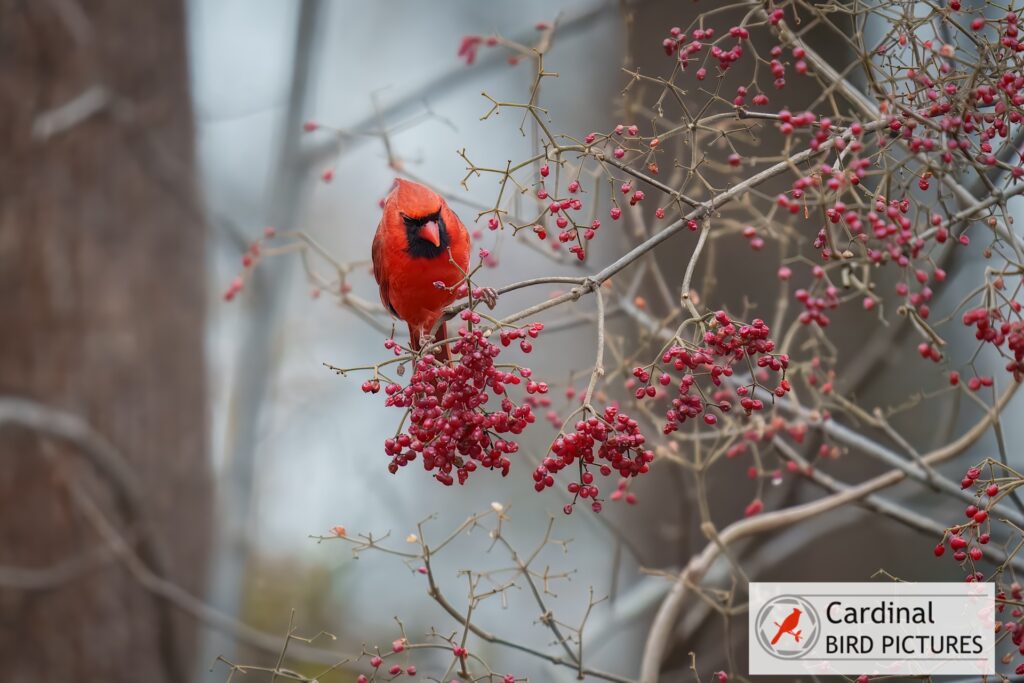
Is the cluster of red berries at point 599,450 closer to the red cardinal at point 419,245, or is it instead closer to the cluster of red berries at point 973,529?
the cluster of red berries at point 973,529

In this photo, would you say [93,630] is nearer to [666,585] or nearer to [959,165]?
[666,585]

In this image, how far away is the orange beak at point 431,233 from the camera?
1388 millimetres

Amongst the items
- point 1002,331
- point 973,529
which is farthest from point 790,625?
point 1002,331

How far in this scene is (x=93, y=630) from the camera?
3.07 metres

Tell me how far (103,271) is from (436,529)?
209cm

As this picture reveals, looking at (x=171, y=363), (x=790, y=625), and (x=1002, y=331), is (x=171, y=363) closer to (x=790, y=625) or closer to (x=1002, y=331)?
(x=790, y=625)

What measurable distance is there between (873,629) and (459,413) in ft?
2.21

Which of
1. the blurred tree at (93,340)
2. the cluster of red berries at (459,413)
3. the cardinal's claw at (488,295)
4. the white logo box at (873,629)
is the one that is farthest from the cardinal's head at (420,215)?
the blurred tree at (93,340)

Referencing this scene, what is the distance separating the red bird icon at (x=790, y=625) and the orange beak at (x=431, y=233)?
2.34 ft

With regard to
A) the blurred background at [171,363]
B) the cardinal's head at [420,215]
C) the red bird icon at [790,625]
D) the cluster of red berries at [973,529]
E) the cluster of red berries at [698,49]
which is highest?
the blurred background at [171,363]

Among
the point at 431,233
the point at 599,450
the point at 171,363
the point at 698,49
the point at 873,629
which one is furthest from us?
the point at 171,363

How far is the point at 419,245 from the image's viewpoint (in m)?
1.44

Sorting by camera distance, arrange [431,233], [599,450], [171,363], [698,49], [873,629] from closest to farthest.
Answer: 1. [599,450]
2. [698,49]
3. [873,629]
4. [431,233]
5. [171,363]

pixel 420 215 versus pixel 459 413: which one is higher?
pixel 420 215
